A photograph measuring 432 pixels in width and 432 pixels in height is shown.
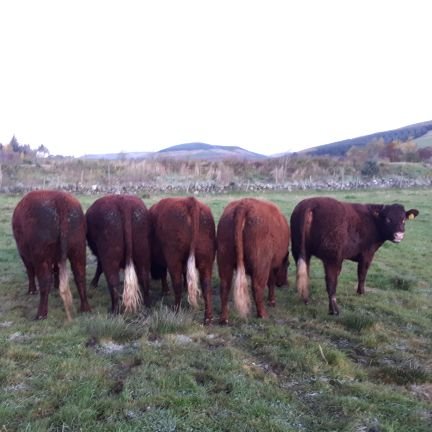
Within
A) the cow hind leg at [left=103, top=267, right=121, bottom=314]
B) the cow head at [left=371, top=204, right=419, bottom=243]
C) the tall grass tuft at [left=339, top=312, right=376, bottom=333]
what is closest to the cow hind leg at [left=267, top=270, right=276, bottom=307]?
the tall grass tuft at [left=339, top=312, right=376, bottom=333]

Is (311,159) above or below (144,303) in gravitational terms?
above

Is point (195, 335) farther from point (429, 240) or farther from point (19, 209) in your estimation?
point (429, 240)

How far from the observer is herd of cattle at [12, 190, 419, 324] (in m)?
6.03

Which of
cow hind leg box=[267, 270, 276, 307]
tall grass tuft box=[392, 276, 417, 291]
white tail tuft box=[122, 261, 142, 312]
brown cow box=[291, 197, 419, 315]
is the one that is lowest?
tall grass tuft box=[392, 276, 417, 291]

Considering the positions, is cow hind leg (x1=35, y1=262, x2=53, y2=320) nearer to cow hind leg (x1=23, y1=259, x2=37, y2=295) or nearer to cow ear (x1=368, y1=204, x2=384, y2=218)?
cow hind leg (x1=23, y1=259, x2=37, y2=295)

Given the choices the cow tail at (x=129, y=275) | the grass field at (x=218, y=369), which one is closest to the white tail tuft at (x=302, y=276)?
the grass field at (x=218, y=369)

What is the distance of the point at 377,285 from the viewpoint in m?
8.19

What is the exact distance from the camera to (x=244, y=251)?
609 centimetres

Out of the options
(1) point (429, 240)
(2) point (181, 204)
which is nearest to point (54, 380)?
(2) point (181, 204)

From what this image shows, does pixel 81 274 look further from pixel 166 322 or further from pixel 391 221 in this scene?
pixel 391 221

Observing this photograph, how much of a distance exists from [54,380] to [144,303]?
100 inches

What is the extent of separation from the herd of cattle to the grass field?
36cm

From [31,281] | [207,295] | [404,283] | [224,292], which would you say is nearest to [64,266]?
[31,281]

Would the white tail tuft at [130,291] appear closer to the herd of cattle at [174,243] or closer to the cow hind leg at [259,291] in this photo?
the herd of cattle at [174,243]
